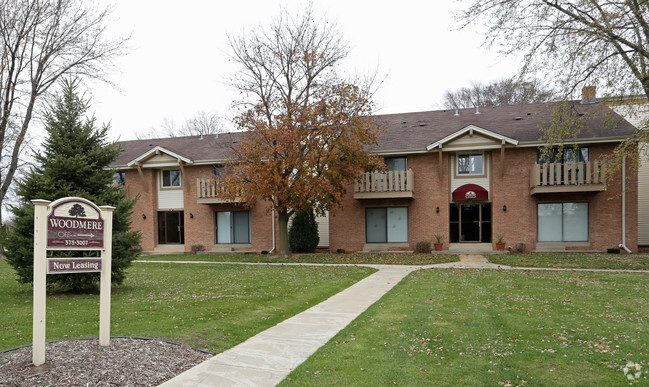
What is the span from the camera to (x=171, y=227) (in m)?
28.2

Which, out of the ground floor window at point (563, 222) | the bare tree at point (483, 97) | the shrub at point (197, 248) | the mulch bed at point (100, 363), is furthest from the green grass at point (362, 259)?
the bare tree at point (483, 97)

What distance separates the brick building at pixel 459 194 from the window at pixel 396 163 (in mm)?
54

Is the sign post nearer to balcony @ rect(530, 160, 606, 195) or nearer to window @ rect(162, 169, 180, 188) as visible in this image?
balcony @ rect(530, 160, 606, 195)

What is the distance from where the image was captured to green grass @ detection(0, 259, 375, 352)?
728cm

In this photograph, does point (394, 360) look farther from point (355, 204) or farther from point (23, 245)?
point (355, 204)

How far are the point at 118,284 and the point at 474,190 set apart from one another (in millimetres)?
17573

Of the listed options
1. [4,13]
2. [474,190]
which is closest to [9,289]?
[4,13]

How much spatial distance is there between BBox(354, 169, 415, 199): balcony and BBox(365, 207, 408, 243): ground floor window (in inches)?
58.1

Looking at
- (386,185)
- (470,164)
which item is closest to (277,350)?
(386,185)

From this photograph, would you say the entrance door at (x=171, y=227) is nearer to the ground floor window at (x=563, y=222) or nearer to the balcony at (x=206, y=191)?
the balcony at (x=206, y=191)

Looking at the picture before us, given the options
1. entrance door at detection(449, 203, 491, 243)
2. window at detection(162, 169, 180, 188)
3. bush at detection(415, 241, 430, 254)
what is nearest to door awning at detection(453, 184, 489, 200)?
entrance door at detection(449, 203, 491, 243)

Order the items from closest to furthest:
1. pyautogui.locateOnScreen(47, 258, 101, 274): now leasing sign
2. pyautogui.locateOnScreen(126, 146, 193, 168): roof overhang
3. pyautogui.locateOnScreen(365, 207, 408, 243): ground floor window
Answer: pyautogui.locateOnScreen(47, 258, 101, 274): now leasing sign, pyautogui.locateOnScreen(365, 207, 408, 243): ground floor window, pyautogui.locateOnScreen(126, 146, 193, 168): roof overhang

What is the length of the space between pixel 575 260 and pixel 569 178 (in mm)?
4921

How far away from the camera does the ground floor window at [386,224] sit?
80.7 feet
